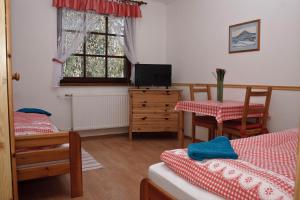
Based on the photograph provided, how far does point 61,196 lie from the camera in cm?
202

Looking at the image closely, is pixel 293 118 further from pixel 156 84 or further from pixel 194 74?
pixel 156 84

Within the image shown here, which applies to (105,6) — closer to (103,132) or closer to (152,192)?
(103,132)

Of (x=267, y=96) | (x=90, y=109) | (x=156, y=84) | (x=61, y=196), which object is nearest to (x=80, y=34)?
(x=90, y=109)

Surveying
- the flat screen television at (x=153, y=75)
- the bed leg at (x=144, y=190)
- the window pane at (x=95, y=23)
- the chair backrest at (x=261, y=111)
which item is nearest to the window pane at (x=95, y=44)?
the window pane at (x=95, y=23)

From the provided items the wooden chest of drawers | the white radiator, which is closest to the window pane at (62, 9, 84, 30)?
the white radiator

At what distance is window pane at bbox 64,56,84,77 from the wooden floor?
109 cm

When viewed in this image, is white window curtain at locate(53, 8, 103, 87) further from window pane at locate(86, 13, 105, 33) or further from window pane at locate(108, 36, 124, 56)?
window pane at locate(108, 36, 124, 56)

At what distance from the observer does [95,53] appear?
4.02 meters

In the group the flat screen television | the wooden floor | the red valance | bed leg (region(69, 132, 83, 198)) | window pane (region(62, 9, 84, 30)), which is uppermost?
the red valance

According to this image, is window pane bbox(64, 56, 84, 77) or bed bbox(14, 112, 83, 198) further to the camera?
window pane bbox(64, 56, 84, 77)

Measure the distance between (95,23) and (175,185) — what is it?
11.1ft

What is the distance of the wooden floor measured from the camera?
207 cm

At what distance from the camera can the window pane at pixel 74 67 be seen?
12.6 ft

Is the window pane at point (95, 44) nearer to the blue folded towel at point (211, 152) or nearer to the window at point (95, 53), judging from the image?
the window at point (95, 53)
